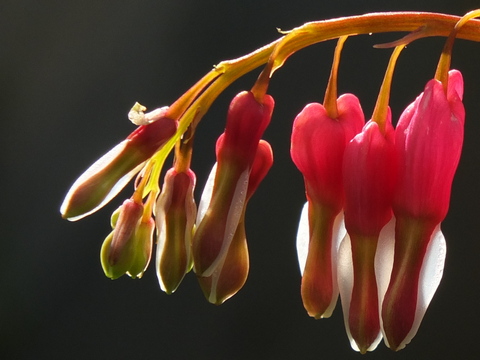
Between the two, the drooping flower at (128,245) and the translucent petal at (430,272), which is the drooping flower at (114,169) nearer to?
the drooping flower at (128,245)

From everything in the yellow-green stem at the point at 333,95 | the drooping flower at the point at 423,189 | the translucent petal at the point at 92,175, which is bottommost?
the translucent petal at the point at 92,175

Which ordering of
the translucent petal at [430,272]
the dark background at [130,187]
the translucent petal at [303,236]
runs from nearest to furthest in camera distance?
the translucent petal at [430,272], the translucent petal at [303,236], the dark background at [130,187]

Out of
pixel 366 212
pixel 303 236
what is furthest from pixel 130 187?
pixel 366 212

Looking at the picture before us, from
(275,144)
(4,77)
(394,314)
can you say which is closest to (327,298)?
(394,314)

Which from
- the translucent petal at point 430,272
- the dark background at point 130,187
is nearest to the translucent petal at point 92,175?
the translucent petal at point 430,272

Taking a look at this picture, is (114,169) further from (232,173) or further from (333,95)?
(333,95)

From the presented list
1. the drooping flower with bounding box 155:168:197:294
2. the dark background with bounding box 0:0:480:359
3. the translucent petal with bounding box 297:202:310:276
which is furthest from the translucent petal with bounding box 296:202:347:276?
the dark background with bounding box 0:0:480:359

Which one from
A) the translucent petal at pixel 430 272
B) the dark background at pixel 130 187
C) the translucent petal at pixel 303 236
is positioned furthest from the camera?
the dark background at pixel 130 187

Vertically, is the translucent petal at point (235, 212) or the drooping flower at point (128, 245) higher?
the translucent petal at point (235, 212)

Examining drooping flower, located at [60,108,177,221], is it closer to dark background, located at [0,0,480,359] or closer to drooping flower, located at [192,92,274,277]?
drooping flower, located at [192,92,274,277]
